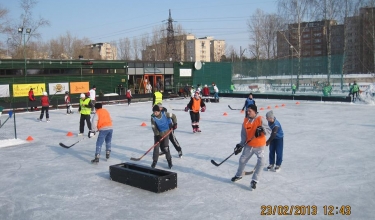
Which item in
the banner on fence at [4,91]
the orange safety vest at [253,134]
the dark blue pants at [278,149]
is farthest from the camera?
the banner on fence at [4,91]

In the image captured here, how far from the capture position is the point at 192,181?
698cm

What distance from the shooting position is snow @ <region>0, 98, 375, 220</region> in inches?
218

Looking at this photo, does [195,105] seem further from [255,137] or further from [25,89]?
[25,89]

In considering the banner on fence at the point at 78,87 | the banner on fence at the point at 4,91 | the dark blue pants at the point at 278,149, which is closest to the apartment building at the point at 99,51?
the banner on fence at the point at 78,87

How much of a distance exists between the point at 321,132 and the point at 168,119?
6756 millimetres

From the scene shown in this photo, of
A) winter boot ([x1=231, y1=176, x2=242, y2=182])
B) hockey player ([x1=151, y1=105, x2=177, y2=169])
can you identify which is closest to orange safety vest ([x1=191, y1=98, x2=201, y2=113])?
hockey player ([x1=151, y1=105, x2=177, y2=169])

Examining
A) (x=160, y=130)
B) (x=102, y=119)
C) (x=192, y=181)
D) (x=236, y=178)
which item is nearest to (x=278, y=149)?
(x=236, y=178)

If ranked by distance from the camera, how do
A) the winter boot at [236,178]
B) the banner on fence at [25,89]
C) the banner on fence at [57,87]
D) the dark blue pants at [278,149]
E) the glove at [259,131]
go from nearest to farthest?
the glove at [259,131] < the winter boot at [236,178] < the dark blue pants at [278,149] < the banner on fence at [25,89] < the banner on fence at [57,87]

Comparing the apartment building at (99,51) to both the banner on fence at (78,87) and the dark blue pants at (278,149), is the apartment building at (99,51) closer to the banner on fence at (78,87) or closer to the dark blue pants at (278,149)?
the banner on fence at (78,87)

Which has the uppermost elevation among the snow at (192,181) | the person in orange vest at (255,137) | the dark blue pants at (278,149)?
the person in orange vest at (255,137)

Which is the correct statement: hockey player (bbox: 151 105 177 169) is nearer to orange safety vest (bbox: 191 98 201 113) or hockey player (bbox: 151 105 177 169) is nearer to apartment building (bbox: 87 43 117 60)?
orange safety vest (bbox: 191 98 201 113)

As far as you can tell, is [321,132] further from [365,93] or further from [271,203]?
[365,93]

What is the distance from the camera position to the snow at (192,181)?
18.2ft

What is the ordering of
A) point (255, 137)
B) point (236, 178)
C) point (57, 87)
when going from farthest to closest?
1. point (57, 87)
2. point (236, 178)
3. point (255, 137)
